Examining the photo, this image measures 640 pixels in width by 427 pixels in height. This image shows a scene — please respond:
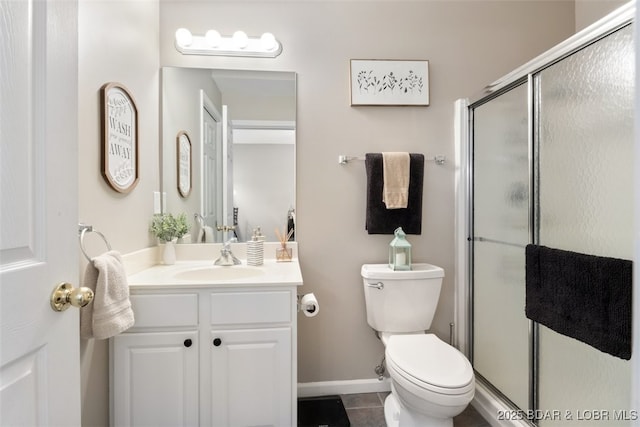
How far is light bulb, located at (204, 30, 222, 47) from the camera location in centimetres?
169

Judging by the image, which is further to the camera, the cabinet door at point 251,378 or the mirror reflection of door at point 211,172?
the mirror reflection of door at point 211,172

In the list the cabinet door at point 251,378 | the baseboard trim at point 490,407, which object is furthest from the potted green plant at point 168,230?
the baseboard trim at point 490,407

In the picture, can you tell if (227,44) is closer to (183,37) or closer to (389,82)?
(183,37)

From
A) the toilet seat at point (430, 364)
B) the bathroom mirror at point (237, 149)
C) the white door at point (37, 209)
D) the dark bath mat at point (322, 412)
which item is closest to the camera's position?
A: the white door at point (37, 209)

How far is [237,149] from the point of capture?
5.90 ft

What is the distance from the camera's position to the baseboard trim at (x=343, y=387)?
1.77 metres

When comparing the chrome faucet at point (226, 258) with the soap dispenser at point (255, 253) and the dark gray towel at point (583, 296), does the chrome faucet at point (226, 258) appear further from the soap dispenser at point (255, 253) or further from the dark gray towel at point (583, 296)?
the dark gray towel at point (583, 296)

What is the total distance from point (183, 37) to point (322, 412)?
221cm

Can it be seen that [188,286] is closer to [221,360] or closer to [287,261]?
[221,360]

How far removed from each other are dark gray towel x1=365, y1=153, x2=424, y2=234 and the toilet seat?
59 cm

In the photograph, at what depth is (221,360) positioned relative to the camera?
1.27 m

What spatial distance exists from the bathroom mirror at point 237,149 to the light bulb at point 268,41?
141 mm

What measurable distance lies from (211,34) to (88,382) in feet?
5.78

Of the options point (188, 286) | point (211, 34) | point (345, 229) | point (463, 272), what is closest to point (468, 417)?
point (463, 272)
